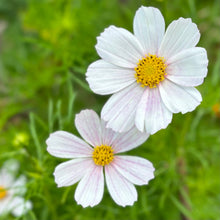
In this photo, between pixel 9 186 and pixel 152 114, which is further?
pixel 9 186

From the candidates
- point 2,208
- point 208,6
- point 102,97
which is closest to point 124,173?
point 2,208

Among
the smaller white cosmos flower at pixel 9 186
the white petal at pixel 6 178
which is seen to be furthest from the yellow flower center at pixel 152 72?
the white petal at pixel 6 178

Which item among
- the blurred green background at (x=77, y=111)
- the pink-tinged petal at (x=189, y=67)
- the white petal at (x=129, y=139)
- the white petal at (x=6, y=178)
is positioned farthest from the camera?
the white petal at (x=6, y=178)

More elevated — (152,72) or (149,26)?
(149,26)

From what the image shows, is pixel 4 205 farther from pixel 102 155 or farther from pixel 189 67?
pixel 189 67

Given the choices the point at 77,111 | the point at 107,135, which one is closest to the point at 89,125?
the point at 107,135

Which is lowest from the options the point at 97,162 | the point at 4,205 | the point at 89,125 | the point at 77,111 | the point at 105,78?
the point at 4,205

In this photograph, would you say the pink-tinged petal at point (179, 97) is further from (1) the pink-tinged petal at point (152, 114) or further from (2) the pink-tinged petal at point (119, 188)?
(2) the pink-tinged petal at point (119, 188)

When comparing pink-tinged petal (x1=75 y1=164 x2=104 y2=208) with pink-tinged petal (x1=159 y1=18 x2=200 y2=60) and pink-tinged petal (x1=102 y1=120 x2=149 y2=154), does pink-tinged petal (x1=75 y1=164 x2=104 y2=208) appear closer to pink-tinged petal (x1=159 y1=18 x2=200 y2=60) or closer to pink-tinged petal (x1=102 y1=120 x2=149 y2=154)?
pink-tinged petal (x1=102 y1=120 x2=149 y2=154)
